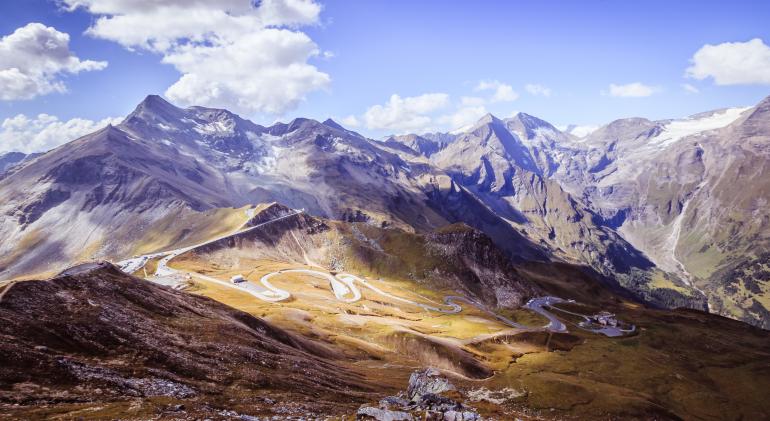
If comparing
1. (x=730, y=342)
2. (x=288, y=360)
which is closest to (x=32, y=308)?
(x=288, y=360)

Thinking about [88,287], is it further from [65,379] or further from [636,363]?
[636,363]

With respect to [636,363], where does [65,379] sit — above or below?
above

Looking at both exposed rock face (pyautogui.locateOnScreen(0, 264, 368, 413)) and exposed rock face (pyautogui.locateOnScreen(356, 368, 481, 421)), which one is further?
exposed rock face (pyautogui.locateOnScreen(0, 264, 368, 413))

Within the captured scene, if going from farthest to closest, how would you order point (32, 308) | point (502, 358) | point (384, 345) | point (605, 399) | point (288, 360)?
point (502, 358) → point (384, 345) → point (605, 399) → point (288, 360) → point (32, 308)

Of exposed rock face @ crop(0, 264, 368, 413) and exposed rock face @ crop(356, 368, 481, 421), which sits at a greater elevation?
exposed rock face @ crop(0, 264, 368, 413)

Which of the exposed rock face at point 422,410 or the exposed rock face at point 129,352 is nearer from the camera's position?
the exposed rock face at point 422,410

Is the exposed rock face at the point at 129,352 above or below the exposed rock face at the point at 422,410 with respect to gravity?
above

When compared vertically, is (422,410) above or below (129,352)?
below

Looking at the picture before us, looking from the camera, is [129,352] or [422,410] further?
[129,352]
